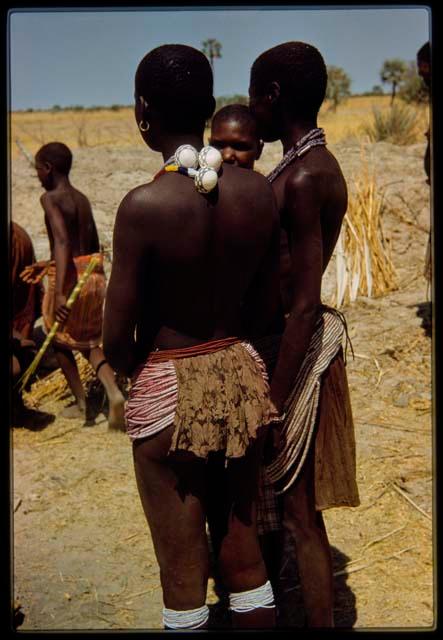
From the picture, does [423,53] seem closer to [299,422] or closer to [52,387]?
[52,387]

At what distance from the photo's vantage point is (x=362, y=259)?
736 cm

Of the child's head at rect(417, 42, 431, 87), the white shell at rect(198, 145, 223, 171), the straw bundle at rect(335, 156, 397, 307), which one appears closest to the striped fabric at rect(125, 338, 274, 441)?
the white shell at rect(198, 145, 223, 171)

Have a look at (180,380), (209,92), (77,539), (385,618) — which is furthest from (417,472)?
(209,92)

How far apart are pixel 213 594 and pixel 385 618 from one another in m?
0.75

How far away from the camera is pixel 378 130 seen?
1248 cm

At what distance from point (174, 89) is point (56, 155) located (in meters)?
3.56

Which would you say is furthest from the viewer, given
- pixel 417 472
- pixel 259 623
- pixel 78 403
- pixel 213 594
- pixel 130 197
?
pixel 78 403

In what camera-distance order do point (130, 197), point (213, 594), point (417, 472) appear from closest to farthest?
1. point (130, 197)
2. point (213, 594)
3. point (417, 472)

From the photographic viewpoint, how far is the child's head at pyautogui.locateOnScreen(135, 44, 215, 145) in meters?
1.94

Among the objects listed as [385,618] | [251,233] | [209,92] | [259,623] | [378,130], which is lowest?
[385,618]

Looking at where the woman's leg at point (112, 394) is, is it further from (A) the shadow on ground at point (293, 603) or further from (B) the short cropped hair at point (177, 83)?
(B) the short cropped hair at point (177, 83)

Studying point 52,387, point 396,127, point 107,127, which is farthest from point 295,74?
point 107,127

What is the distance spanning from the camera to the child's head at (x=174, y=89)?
194 cm

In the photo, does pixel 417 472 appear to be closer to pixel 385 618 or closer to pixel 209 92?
pixel 385 618
